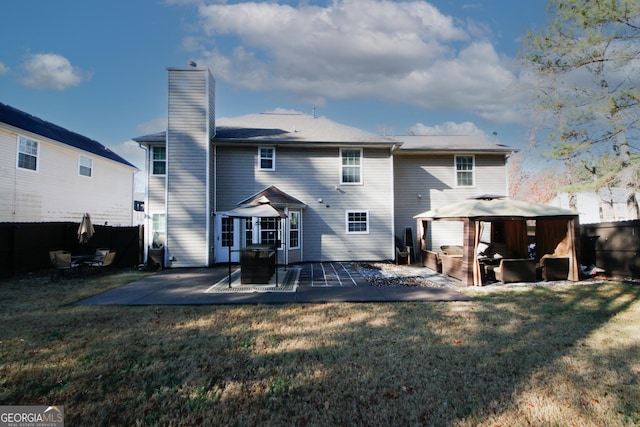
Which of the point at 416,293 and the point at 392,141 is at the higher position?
the point at 392,141

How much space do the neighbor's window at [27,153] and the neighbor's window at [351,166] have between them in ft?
46.5

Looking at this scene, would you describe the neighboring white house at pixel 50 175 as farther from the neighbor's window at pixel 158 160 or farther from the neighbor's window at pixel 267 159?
the neighbor's window at pixel 267 159

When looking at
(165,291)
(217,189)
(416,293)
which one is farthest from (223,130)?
(416,293)

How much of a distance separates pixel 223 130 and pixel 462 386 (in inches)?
538

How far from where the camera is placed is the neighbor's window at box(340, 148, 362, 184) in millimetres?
13867

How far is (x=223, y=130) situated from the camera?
1407cm

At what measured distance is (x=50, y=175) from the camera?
1476 centimetres

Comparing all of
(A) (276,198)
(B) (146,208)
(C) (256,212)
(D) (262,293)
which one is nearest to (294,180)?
(A) (276,198)

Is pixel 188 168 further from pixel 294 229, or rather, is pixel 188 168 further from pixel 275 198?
pixel 294 229

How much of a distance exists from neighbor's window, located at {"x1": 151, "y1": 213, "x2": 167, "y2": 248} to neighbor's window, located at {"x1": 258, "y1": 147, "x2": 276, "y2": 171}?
15.5 ft

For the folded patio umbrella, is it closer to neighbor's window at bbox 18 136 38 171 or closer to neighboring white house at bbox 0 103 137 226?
neighboring white house at bbox 0 103 137 226

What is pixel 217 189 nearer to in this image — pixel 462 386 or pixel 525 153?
pixel 462 386

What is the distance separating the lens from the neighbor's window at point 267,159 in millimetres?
13560

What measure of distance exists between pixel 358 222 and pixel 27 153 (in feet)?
50.2
